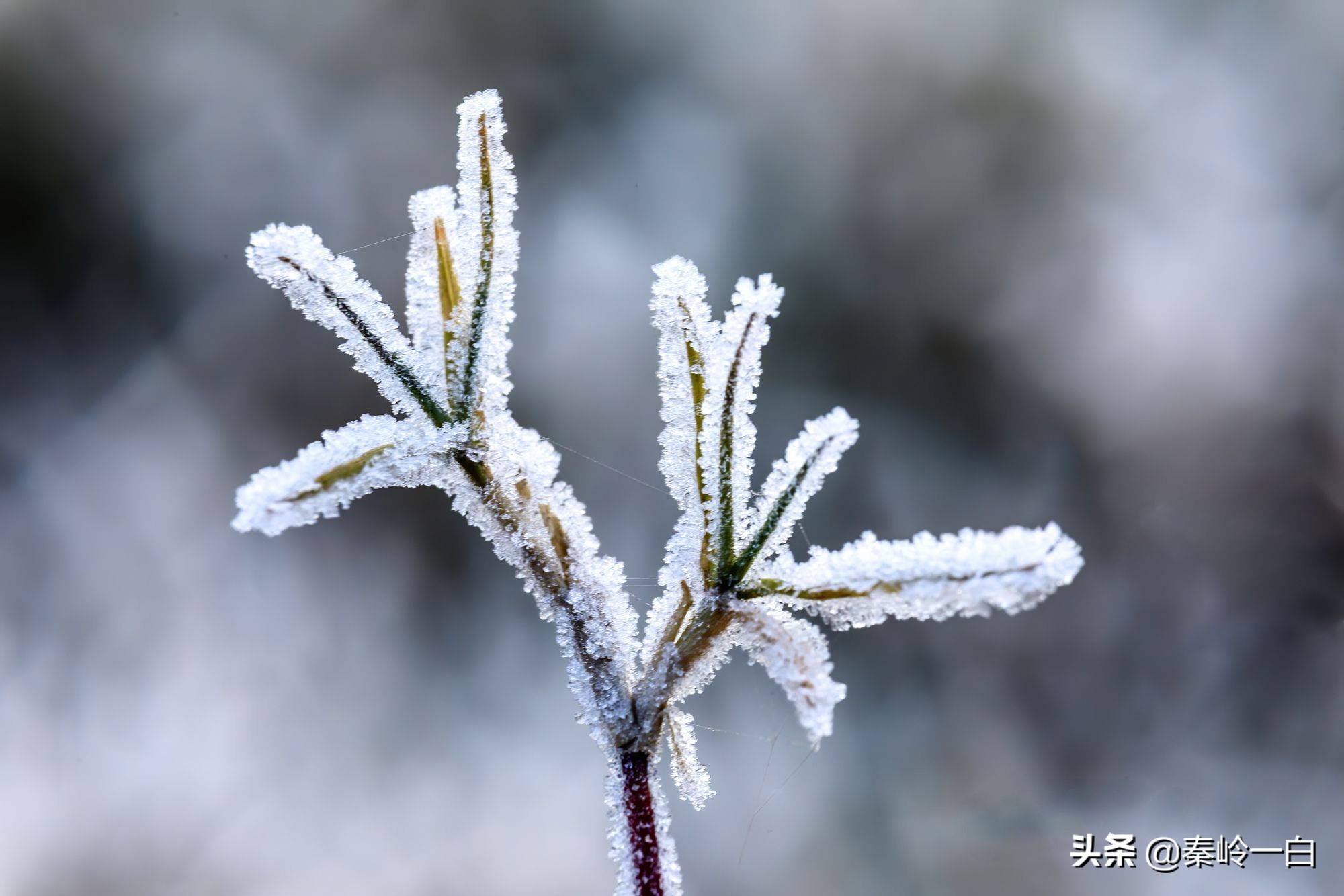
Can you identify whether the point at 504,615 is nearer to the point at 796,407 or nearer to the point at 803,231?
the point at 796,407

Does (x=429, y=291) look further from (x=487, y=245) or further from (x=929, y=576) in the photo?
(x=929, y=576)

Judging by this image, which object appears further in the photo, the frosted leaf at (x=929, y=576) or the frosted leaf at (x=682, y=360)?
the frosted leaf at (x=682, y=360)

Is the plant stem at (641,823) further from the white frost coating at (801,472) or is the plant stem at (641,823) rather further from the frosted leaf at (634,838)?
the white frost coating at (801,472)

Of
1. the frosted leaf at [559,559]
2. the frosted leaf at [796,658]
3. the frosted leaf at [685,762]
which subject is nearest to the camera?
the frosted leaf at [796,658]

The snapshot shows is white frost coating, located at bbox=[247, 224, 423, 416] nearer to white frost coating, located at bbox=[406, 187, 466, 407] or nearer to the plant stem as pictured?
white frost coating, located at bbox=[406, 187, 466, 407]

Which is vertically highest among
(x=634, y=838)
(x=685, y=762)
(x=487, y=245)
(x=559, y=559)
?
(x=487, y=245)

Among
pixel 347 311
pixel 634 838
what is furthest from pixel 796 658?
pixel 347 311

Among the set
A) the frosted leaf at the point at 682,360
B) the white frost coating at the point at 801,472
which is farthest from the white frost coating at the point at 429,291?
the white frost coating at the point at 801,472
